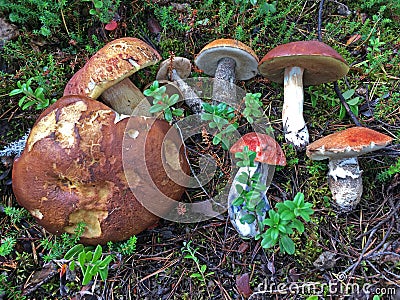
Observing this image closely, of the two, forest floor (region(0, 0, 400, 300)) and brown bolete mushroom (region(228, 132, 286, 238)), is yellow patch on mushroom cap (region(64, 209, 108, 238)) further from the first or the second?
brown bolete mushroom (region(228, 132, 286, 238))

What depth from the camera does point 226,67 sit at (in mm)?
2889

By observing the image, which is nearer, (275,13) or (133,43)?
(133,43)

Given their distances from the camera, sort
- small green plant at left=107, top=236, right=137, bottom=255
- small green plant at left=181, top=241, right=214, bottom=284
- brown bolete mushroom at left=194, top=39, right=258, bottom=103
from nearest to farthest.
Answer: small green plant at left=181, top=241, right=214, bottom=284, small green plant at left=107, top=236, right=137, bottom=255, brown bolete mushroom at left=194, top=39, right=258, bottom=103

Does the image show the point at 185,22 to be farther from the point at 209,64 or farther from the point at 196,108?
the point at 196,108

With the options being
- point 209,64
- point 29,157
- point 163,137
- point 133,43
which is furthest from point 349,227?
point 29,157

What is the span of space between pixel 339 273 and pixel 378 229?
43cm

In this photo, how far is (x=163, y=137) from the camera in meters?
2.38

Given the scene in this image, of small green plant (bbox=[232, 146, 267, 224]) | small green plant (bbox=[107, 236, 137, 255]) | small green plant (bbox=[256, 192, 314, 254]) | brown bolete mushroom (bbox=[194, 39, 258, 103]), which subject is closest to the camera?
small green plant (bbox=[256, 192, 314, 254])

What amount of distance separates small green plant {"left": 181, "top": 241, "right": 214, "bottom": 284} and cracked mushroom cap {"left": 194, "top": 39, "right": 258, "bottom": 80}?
4.85ft

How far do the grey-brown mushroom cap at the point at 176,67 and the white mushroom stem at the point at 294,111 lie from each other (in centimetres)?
83

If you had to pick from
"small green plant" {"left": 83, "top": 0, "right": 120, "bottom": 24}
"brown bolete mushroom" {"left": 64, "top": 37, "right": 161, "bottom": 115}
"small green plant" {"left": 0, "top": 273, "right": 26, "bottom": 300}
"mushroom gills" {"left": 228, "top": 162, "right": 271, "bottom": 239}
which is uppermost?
"small green plant" {"left": 83, "top": 0, "right": 120, "bottom": 24}

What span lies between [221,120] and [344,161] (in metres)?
0.89

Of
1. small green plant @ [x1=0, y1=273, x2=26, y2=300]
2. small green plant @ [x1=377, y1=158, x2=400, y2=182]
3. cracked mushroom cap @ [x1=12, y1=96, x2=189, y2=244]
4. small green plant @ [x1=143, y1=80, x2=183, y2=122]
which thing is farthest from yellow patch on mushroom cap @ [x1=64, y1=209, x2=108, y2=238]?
small green plant @ [x1=377, y1=158, x2=400, y2=182]

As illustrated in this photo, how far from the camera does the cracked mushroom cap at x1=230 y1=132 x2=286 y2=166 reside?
225 cm
